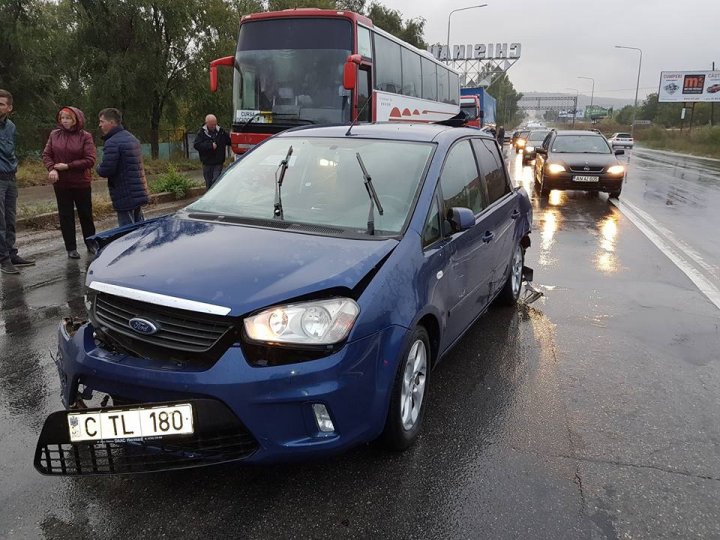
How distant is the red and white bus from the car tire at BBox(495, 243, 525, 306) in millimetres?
6184

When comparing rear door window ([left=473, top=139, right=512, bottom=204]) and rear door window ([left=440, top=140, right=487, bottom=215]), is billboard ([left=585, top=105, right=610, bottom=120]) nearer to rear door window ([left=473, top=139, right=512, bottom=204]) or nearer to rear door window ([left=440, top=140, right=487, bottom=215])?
rear door window ([left=473, top=139, right=512, bottom=204])

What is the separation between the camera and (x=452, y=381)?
157 inches

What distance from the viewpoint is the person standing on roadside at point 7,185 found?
258 inches

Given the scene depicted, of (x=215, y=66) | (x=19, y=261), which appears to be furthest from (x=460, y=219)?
(x=215, y=66)

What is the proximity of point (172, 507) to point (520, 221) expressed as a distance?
4.08 meters

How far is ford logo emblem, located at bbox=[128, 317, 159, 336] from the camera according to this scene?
255 centimetres

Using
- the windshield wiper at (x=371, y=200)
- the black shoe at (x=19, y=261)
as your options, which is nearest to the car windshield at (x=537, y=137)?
the black shoe at (x=19, y=261)

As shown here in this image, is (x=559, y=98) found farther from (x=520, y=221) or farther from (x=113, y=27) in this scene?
(x=520, y=221)

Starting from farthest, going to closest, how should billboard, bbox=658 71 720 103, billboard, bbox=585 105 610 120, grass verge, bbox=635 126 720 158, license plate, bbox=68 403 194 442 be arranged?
billboard, bbox=585 105 610 120
billboard, bbox=658 71 720 103
grass verge, bbox=635 126 720 158
license plate, bbox=68 403 194 442

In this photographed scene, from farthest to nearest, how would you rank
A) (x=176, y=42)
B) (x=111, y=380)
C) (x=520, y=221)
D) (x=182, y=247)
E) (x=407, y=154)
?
(x=176, y=42) → (x=520, y=221) → (x=407, y=154) → (x=182, y=247) → (x=111, y=380)

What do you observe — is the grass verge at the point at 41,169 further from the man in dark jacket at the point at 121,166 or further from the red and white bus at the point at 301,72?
the man in dark jacket at the point at 121,166

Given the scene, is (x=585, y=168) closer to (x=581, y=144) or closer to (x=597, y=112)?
(x=581, y=144)

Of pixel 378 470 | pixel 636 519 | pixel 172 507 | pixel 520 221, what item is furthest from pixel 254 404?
pixel 520 221

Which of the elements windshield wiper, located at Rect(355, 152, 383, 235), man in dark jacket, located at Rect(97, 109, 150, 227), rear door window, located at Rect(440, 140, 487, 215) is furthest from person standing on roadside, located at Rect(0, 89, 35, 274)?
rear door window, located at Rect(440, 140, 487, 215)
